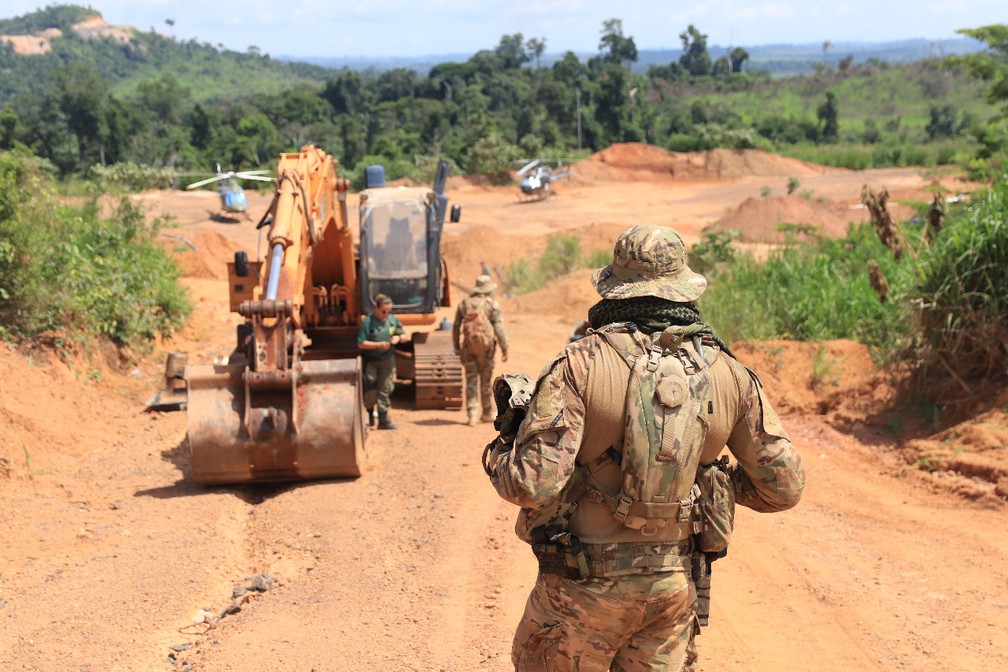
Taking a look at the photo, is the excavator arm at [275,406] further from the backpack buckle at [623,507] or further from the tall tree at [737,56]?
the tall tree at [737,56]

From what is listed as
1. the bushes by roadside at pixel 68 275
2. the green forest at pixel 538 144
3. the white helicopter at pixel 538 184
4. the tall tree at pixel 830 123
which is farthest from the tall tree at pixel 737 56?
the bushes by roadside at pixel 68 275

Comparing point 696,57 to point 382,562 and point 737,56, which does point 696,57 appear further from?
point 382,562

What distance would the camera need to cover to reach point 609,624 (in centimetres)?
350

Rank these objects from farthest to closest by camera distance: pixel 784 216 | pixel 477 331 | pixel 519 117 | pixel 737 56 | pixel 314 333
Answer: pixel 737 56, pixel 519 117, pixel 784 216, pixel 314 333, pixel 477 331

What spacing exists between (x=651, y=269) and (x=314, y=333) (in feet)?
27.3

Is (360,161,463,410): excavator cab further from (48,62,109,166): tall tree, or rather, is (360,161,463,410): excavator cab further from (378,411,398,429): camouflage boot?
(48,62,109,166): tall tree

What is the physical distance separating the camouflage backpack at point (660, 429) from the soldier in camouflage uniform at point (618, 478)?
0.06 feet

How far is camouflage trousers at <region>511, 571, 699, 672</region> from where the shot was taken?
3477mm

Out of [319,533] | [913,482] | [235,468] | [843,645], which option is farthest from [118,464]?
[913,482]

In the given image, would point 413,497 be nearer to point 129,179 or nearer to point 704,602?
point 704,602

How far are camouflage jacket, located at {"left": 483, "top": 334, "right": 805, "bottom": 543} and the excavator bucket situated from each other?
4.54 metres

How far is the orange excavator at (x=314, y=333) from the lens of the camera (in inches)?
309

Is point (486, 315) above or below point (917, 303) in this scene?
below

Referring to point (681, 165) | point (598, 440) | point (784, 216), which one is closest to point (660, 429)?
point (598, 440)
